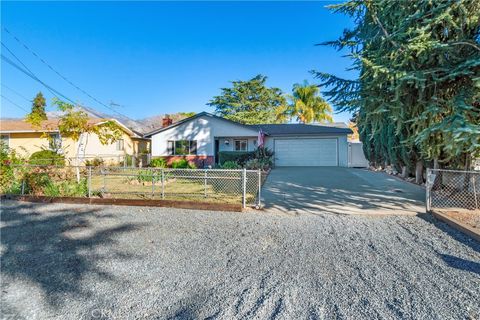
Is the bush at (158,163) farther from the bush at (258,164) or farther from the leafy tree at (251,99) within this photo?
the leafy tree at (251,99)

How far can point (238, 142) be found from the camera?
19.3 meters

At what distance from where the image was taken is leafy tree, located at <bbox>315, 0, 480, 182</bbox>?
4.82 m

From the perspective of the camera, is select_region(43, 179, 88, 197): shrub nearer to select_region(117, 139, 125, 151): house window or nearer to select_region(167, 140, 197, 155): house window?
select_region(167, 140, 197, 155): house window

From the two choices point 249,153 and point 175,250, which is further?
point 249,153

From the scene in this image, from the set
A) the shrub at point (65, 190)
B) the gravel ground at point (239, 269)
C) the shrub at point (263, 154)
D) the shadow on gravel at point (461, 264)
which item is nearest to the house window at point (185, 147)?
the shrub at point (263, 154)

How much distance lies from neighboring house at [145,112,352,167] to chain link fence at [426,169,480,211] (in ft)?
32.8

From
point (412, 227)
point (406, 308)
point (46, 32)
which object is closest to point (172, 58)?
point (46, 32)

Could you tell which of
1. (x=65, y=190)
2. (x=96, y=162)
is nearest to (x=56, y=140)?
(x=96, y=162)

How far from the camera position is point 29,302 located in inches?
107

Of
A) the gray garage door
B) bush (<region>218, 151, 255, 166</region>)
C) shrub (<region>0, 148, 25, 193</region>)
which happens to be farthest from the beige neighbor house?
the gray garage door

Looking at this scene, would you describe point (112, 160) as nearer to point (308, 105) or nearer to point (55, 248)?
point (55, 248)

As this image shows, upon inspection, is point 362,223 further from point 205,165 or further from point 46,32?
point 46,32

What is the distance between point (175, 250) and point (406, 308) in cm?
317

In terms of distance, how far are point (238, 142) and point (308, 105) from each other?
13195mm
